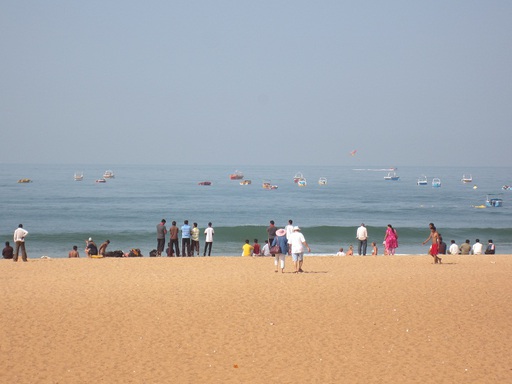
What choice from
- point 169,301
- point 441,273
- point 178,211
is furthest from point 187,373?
point 178,211

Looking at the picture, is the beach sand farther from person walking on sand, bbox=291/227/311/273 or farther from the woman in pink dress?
the woman in pink dress

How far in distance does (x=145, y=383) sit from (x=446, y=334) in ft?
18.8

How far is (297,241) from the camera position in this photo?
1812 centimetres

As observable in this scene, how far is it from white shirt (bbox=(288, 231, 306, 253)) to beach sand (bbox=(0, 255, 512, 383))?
853 mm

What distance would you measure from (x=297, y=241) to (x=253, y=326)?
5808 mm

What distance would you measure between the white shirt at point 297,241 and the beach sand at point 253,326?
33.6 inches

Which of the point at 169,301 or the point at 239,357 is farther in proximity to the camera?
the point at 169,301

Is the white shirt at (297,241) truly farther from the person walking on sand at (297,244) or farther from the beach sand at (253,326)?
the beach sand at (253,326)

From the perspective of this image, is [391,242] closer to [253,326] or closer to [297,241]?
[297,241]

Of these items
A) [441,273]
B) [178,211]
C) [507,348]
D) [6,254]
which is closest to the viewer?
[507,348]

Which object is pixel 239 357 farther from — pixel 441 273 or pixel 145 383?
pixel 441 273

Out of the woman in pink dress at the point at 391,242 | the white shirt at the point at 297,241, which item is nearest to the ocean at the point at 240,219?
the woman in pink dress at the point at 391,242

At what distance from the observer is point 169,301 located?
14.6 metres

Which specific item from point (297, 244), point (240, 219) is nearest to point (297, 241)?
point (297, 244)
